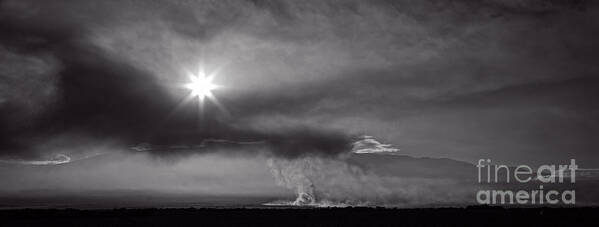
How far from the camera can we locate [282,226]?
78.6 m

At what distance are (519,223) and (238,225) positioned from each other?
44.4 metres

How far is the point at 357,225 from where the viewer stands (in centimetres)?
7912

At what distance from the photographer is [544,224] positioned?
7381 centimetres

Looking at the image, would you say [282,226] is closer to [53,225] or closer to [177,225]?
[177,225]

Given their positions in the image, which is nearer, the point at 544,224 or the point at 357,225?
the point at 544,224

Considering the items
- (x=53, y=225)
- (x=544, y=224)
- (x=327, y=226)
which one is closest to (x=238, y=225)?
(x=327, y=226)

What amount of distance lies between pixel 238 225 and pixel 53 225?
33.0 meters

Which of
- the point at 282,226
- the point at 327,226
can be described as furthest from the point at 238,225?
the point at 327,226

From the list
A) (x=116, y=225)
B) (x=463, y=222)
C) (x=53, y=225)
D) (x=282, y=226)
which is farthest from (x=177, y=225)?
(x=463, y=222)

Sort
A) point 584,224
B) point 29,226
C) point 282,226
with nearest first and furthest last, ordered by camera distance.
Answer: point 584,224
point 282,226
point 29,226

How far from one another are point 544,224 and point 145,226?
6248cm

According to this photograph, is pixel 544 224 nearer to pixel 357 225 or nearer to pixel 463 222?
pixel 463 222

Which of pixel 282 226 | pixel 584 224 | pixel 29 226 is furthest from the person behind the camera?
pixel 29 226

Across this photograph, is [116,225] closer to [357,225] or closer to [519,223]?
[357,225]
